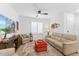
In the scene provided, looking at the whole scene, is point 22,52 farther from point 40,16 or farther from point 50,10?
point 50,10

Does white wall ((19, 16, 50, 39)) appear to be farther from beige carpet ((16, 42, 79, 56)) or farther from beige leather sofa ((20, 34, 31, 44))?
beige carpet ((16, 42, 79, 56))

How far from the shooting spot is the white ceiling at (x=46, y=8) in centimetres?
278

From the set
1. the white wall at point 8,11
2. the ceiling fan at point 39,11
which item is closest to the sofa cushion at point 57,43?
the ceiling fan at point 39,11

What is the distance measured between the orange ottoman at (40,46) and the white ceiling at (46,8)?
75 centimetres

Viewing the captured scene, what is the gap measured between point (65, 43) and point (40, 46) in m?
0.68

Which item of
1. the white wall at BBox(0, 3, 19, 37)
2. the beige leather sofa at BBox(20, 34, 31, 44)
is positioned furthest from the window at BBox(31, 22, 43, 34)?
the white wall at BBox(0, 3, 19, 37)

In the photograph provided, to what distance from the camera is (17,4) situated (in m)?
2.80

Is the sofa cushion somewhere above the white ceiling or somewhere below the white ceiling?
below

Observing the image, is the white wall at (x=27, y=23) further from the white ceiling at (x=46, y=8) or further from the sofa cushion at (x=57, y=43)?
the sofa cushion at (x=57, y=43)

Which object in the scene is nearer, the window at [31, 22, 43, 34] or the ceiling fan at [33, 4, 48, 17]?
the ceiling fan at [33, 4, 48, 17]

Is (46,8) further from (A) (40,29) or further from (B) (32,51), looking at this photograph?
(B) (32,51)

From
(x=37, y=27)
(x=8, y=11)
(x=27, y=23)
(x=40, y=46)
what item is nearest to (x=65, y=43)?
(x=40, y=46)

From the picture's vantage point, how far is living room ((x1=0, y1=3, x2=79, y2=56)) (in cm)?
279

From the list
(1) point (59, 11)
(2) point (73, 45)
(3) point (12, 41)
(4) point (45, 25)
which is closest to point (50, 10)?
(1) point (59, 11)
